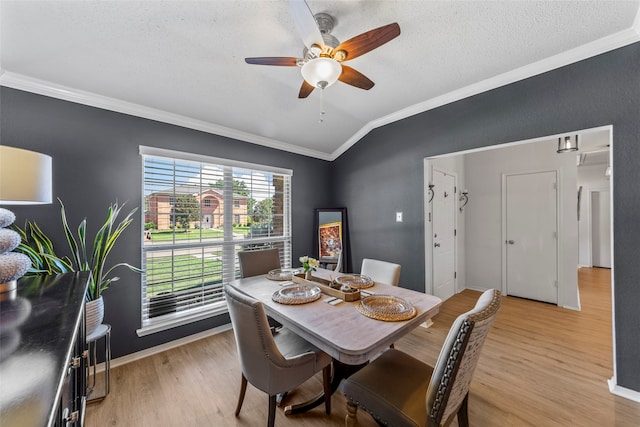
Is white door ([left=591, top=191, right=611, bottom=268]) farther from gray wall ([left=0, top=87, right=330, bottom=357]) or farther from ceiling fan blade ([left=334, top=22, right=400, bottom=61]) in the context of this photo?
gray wall ([left=0, top=87, right=330, bottom=357])

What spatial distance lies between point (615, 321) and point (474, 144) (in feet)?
5.92

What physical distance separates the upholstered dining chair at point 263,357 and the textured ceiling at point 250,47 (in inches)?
69.0

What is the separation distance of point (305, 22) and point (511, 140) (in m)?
2.17

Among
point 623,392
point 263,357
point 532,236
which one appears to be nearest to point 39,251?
point 263,357

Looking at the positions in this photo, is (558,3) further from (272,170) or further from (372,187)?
(272,170)

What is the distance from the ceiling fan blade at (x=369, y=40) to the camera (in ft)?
4.17

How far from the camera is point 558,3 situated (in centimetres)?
154

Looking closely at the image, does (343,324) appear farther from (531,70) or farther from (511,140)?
(531,70)

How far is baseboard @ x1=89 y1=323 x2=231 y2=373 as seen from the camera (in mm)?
2215

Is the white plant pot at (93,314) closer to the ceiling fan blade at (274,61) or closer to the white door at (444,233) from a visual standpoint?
the ceiling fan blade at (274,61)

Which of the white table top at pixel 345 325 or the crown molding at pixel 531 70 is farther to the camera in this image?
the crown molding at pixel 531 70

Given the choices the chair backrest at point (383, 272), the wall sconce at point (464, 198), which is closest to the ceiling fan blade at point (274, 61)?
the chair backrest at point (383, 272)

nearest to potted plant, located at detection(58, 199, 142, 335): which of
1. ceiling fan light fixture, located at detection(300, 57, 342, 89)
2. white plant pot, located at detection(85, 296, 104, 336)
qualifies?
white plant pot, located at detection(85, 296, 104, 336)

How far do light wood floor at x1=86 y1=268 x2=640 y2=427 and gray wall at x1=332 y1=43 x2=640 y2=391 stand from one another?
38 centimetres
